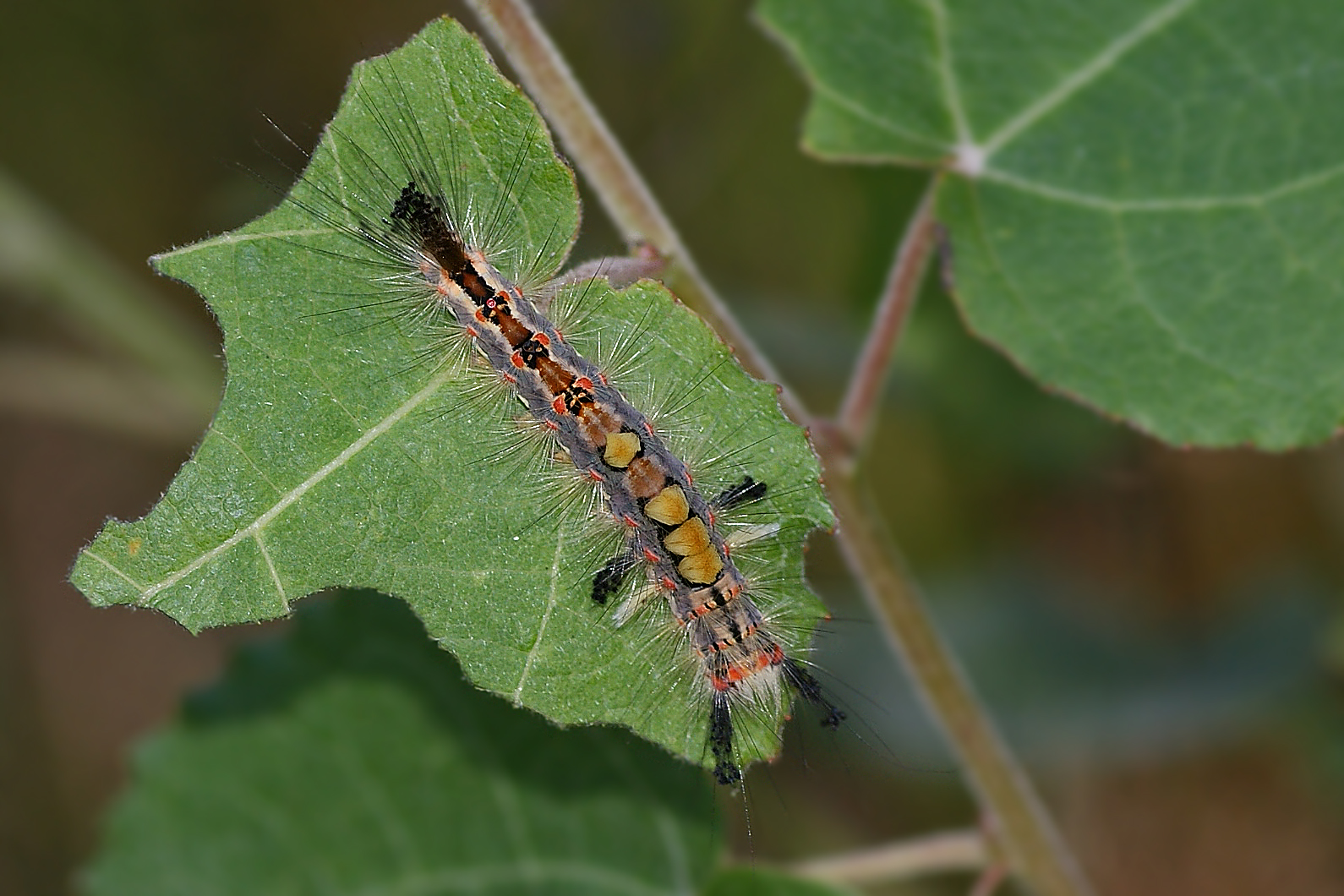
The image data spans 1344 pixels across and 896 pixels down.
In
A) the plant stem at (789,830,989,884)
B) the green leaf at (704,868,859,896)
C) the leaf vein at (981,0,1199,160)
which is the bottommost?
the plant stem at (789,830,989,884)

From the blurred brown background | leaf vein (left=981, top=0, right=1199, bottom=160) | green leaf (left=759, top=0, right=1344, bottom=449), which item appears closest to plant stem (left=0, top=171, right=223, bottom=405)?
the blurred brown background

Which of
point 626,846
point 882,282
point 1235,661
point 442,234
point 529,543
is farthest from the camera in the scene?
point 1235,661

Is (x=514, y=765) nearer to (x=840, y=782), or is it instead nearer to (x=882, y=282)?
(x=882, y=282)

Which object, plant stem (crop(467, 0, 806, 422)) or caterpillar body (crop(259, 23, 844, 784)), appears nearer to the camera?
plant stem (crop(467, 0, 806, 422))

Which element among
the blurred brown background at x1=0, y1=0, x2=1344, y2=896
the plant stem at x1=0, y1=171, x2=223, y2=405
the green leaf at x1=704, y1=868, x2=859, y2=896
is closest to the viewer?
the green leaf at x1=704, y1=868, x2=859, y2=896

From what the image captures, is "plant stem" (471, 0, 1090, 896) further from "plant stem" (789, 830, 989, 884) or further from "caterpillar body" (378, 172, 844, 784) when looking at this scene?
"caterpillar body" (378, 172, 844, 784)

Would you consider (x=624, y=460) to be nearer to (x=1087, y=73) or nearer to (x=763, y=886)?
(x=763, y=886)

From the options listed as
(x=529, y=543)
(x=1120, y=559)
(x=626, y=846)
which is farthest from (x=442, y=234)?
(x=1120, y=559)
